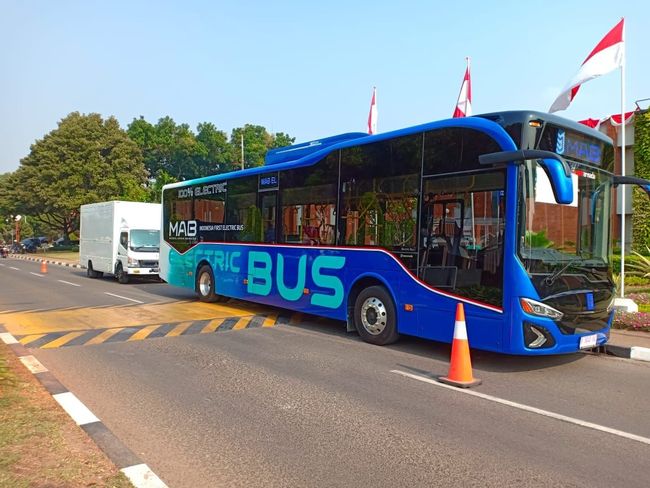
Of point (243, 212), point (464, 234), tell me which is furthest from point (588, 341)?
point (243, 212)

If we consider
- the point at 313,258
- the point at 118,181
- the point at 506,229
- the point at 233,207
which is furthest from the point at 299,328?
the point at 118,181

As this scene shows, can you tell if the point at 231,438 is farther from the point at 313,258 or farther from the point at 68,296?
the point at 68,296

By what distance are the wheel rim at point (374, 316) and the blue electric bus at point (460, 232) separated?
0.07ft

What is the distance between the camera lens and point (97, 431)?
446cm

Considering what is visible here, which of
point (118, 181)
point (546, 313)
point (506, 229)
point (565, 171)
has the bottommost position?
point (546, 313)

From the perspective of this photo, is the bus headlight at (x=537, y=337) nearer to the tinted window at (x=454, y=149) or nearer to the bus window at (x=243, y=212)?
the tinted window at (x=454, y=149)

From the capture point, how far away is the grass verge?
346 centimetres

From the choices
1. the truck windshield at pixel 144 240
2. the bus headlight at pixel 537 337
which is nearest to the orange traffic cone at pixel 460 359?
the bus headlight at pixel 537 337

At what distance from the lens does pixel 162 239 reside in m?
15.8

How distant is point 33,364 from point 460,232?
580cm

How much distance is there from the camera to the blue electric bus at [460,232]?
646 cm

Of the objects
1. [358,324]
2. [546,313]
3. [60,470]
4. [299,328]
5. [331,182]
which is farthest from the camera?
[299,328]

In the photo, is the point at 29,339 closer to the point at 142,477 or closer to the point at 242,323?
the point at 242,323

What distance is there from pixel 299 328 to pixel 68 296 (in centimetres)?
841
